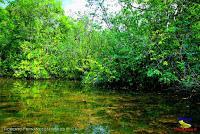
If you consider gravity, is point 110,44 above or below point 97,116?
above

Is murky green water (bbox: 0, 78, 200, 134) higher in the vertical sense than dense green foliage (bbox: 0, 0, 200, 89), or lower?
lower

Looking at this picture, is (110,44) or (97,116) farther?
(110,44)

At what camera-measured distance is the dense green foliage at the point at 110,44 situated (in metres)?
14.5

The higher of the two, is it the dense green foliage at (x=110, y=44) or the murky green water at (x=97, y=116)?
the dense green foliage at (x=110, y=44)

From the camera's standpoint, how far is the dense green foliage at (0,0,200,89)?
14.5 m

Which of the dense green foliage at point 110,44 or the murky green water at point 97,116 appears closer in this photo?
the murky green water at point 97,116

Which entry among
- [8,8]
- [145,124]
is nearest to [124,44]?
[145,124]

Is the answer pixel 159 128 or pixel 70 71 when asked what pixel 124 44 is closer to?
pixel 159 128

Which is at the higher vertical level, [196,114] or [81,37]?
[81,37]

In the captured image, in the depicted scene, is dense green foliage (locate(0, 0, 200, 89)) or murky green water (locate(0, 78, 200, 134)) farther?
dense green foliage (locate(0, 0, 200, 89))

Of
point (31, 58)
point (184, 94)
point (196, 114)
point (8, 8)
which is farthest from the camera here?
point (8, 8)

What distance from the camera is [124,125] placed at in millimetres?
10266

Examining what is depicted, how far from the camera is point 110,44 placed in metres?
24.3

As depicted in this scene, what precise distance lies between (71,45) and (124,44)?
18.0m
